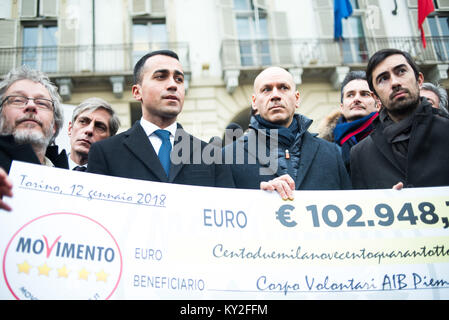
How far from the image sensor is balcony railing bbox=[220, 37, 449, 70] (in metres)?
10.6

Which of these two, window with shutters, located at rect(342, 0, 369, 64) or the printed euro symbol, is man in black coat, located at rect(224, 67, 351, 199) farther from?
window with shutters, located at rect(342, 0, 369, 64)

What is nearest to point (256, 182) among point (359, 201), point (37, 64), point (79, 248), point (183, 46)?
point (359, 201)

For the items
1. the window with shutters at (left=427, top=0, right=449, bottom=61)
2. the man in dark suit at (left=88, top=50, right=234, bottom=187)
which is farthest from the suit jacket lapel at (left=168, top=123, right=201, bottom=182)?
the window with shutters at (left=427, top=0, right=449, bottom=61)

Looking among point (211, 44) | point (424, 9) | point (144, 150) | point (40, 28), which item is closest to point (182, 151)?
point (144, 150)

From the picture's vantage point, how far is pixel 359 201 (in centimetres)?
192

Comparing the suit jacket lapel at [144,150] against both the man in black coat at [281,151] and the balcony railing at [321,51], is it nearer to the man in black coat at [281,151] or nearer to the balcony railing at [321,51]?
the man in black coat at [281,151]

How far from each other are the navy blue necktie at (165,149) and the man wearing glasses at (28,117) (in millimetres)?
645

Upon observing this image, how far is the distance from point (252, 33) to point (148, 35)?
304cm

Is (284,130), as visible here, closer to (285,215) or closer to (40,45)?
(285,215)
